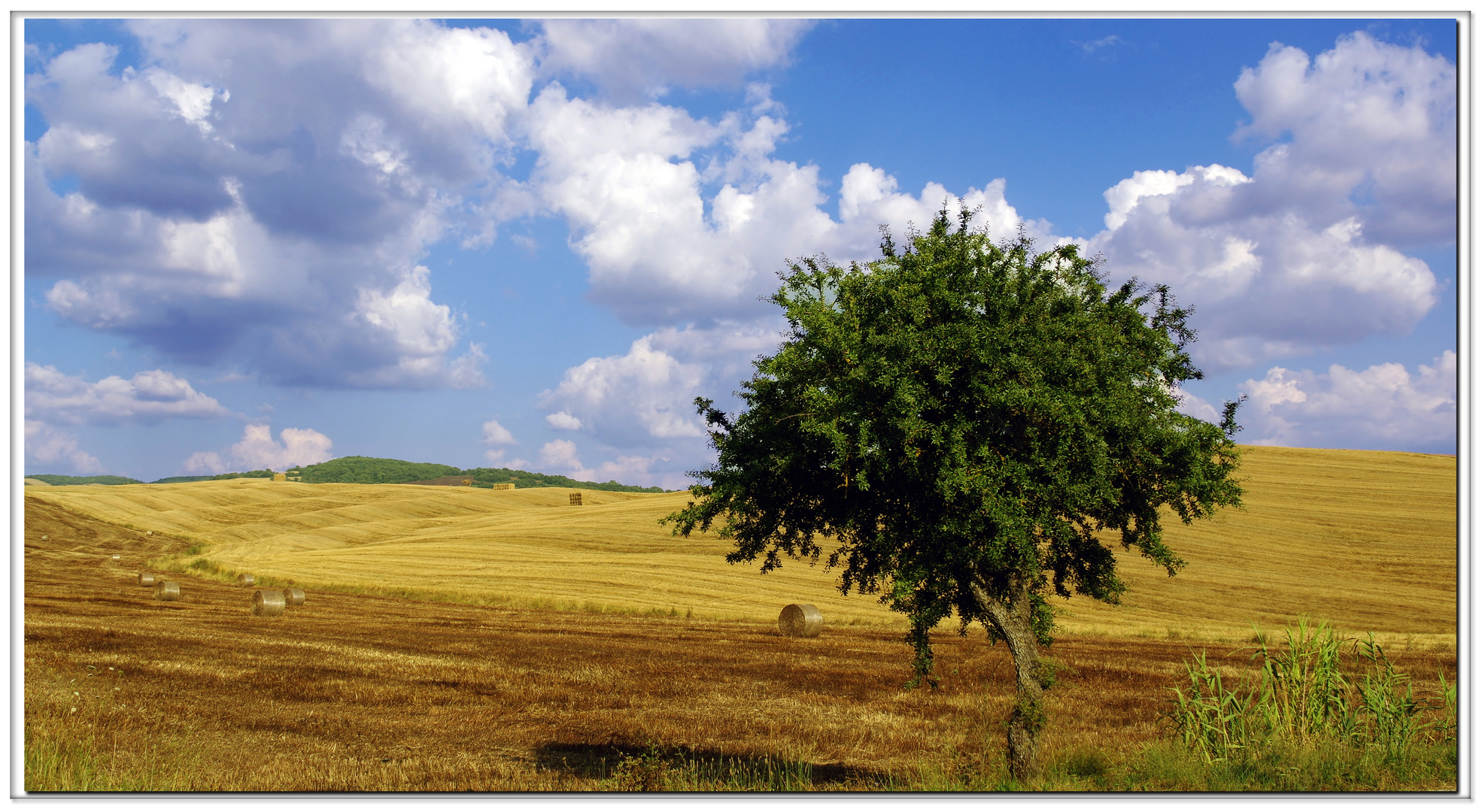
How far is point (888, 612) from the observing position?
41188 millimetres

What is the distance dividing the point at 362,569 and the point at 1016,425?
53526 millimetres

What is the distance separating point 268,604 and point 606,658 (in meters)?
18.6

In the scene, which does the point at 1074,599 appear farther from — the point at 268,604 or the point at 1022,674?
the point at 268,604

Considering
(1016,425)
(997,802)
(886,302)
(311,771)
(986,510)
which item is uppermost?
(886,302)

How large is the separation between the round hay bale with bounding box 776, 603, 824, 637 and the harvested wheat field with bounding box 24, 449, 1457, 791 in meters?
0.82

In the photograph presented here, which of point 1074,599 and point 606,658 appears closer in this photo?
point 606,658

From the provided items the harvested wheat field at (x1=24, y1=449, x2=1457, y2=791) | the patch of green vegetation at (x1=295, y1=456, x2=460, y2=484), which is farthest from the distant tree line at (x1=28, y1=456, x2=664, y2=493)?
the harvested wheat field at (x1=24, y1=449, x2=1457, y2=791)

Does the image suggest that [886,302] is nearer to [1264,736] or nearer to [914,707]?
[1264,736]

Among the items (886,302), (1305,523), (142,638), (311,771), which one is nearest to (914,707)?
(886,302)

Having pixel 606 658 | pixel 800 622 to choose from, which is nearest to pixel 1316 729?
pixel 606 658

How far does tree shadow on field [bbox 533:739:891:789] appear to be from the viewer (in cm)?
1091

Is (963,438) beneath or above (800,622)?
above

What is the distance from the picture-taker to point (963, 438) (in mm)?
10688

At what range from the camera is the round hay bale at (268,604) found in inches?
1399
